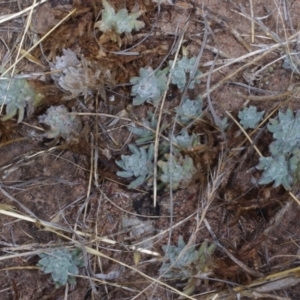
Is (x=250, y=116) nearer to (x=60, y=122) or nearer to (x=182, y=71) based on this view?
(x=182, y=71)

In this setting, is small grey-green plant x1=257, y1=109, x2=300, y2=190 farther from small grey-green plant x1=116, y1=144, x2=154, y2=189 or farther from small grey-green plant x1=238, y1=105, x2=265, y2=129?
small grey-green plant x1=116, y1=144, x2=154, y2=189

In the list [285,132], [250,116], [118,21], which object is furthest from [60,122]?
[285,132]

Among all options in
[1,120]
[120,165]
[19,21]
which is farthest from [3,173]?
[19,21]

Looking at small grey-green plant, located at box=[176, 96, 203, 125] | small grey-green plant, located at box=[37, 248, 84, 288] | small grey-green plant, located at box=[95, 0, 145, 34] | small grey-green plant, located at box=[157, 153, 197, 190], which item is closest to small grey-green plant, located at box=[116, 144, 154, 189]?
small grey-green plant, located at box=[157, 153, 197, 190]

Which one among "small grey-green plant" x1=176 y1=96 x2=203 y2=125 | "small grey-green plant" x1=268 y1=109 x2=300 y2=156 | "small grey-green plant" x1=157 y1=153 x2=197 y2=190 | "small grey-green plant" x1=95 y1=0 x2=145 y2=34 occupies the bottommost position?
"small grey-green plant" x1=157 y1=153 x2=197 y2=190

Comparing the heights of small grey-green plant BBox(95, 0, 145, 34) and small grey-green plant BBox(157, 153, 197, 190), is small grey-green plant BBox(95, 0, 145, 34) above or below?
above

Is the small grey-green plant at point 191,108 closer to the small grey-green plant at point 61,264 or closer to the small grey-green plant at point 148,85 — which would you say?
the small grey-green plant at point 148,85

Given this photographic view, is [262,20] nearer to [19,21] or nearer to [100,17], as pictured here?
[100,17]
